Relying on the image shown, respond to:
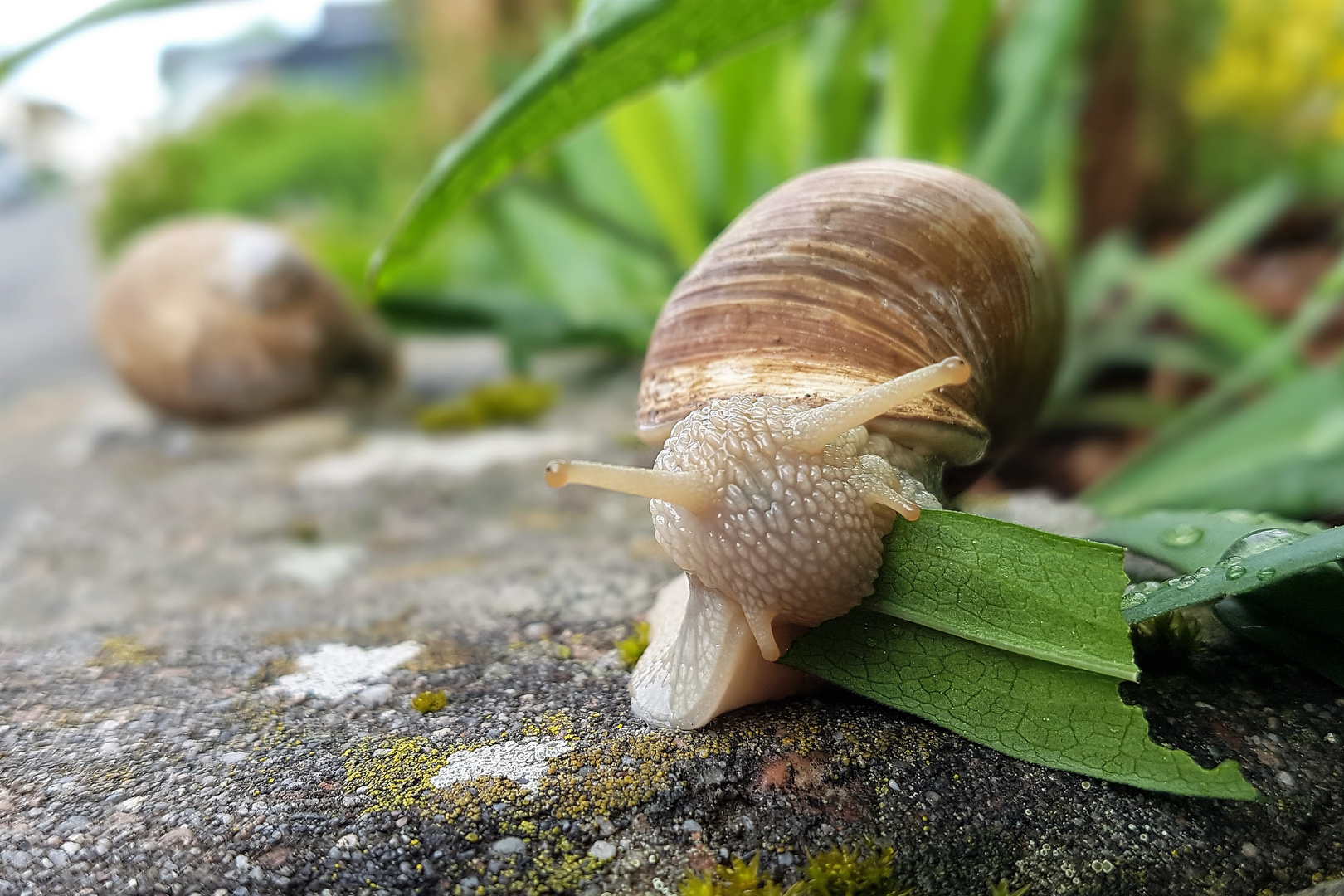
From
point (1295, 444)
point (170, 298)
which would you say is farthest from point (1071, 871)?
point (170, 298)

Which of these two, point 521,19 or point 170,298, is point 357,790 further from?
point 521,19

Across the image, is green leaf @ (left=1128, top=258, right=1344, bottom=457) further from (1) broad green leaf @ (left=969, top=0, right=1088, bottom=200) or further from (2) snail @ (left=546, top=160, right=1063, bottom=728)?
(2) snail @ (left=546, top=160, right=1063, bottom=728)

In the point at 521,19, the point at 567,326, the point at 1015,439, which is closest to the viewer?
the point at 1015,439

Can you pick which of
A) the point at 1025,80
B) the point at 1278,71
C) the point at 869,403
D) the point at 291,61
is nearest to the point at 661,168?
the point at 1025,80

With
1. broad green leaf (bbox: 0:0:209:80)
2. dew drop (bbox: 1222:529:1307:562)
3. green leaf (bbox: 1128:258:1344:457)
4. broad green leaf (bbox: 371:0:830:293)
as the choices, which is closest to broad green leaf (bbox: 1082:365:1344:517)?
green leaf (bbox: 1128:258:1344:457)

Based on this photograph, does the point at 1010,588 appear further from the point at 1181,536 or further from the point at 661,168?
the point at 661,168

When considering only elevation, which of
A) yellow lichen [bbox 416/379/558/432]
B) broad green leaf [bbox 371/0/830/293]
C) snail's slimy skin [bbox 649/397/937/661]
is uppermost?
broad green leaf [bbox 371/0/830/293]

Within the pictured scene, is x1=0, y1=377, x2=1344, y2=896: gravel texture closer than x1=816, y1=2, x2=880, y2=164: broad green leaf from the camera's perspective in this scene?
Yes
